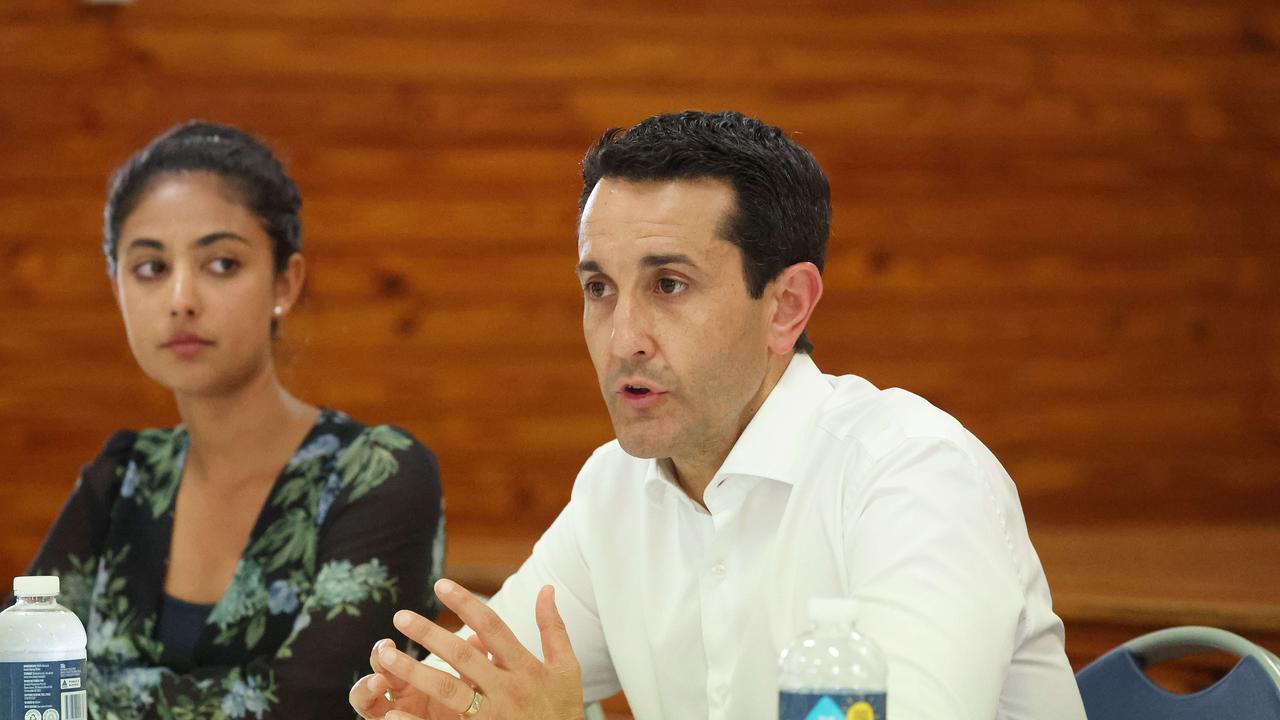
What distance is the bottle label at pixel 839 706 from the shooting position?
88 centimetres

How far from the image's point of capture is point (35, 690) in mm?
1147

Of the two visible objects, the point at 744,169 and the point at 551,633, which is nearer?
the point at 551,633

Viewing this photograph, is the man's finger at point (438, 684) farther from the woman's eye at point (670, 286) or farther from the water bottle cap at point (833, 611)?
the woman's eye at point (670, 286)

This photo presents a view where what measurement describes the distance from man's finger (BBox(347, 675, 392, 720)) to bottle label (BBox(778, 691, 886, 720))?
20.6 inches

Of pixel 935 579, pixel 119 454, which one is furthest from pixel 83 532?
pixel 935 579

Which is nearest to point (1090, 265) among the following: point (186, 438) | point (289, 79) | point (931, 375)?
point (931, 375)

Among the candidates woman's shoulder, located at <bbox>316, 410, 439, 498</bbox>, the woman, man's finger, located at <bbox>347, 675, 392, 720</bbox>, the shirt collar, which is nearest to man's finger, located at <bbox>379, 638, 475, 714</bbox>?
man's finger, located at <bbox>347, 675, 392, 720</bbox>

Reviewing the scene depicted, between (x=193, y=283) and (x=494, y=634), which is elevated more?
(x=193, y=283)

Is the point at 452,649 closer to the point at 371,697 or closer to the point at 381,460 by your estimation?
the point at 371,697

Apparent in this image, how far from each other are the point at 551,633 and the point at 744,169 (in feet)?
1.74

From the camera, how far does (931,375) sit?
3.79 metres

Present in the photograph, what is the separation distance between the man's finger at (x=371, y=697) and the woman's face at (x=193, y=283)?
2.57 ft

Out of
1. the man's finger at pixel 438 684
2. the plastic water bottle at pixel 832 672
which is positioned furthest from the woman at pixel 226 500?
the plastic water bottle at pixel 832 672

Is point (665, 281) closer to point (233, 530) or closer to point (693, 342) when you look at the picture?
point (693, 342)
